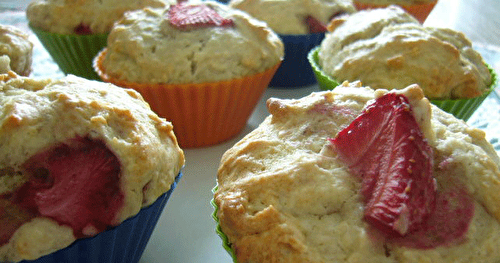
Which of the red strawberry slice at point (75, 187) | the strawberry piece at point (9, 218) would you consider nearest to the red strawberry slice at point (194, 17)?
the red strawberry slice at point (75, 187)

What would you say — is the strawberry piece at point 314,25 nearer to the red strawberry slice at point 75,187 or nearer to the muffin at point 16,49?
the muffin at point 16,49

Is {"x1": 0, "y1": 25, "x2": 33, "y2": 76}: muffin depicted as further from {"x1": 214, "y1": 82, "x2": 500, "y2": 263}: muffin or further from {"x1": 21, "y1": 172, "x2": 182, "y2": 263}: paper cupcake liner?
{"x1": 214, "y1": 82, "x2": 500, "y2": 263}: muffin

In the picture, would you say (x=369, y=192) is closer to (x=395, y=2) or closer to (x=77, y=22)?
(x=77, y=22)

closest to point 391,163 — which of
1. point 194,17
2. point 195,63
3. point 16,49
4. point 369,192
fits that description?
point 369,192

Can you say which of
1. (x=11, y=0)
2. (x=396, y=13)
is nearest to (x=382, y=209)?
(x=396, y=13)

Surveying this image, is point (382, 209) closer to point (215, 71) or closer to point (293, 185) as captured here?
point (293, 185)

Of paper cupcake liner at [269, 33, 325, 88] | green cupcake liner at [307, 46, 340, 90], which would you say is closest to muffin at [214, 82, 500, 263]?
green cupcake liner at [307, 46, 340, 90]
